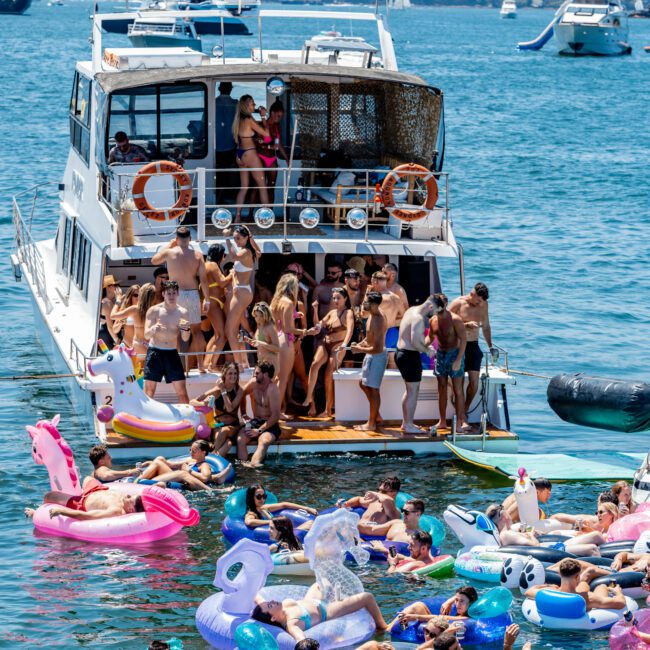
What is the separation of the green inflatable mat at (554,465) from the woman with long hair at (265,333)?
8.46ft

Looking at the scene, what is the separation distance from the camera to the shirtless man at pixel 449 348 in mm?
17234

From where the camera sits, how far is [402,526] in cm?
1505

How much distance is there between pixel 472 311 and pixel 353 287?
63.0 inches

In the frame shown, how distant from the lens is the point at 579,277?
3288 cm

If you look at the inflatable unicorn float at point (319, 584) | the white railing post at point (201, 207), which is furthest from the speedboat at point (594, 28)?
the inflatable unicorn float at point (319, 584)

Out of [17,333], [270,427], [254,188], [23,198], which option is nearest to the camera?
[270,427]

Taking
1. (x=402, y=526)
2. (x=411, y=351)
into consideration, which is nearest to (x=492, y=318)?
(x=411, y=351)

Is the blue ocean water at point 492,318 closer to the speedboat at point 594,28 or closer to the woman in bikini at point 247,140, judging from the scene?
the woman in bikini at point 247,140

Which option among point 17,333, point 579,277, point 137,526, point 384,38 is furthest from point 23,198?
point 137,526

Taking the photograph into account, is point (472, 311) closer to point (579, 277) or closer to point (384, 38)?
point (384, 38)

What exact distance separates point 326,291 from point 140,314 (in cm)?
261

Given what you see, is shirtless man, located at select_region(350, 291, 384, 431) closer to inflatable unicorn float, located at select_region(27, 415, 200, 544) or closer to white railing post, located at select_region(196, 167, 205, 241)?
white railing post, located at select_region(196, 167, 205, 241)

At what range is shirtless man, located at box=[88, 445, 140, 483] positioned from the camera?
15977 millimetres

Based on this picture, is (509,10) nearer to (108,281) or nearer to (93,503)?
(108,281)
